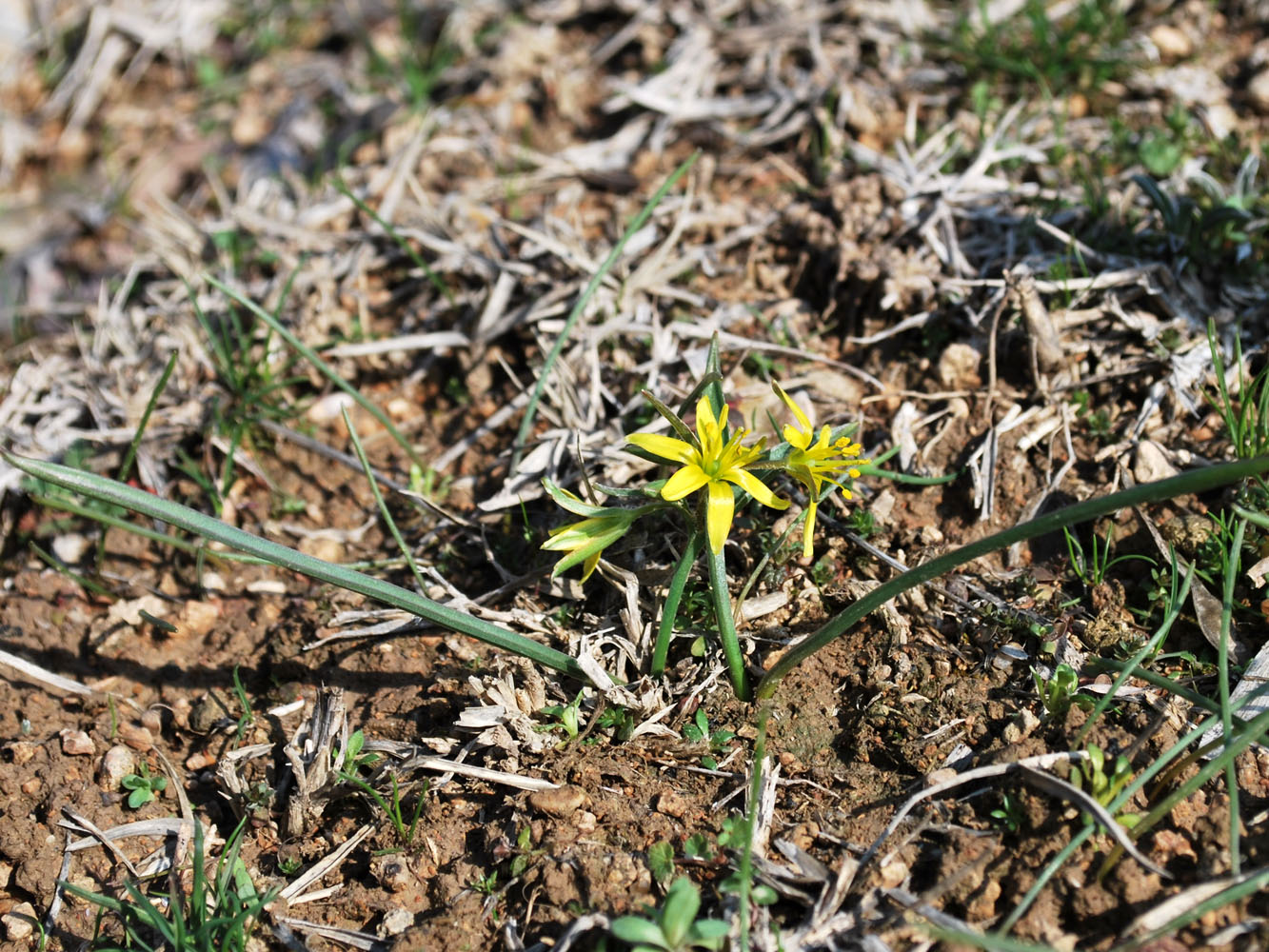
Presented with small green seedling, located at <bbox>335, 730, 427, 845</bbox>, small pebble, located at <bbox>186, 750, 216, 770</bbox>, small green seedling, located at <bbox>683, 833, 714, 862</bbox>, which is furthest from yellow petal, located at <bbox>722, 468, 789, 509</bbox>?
small pebble, located at <bbox>186, 750, 216, 770</bbox>

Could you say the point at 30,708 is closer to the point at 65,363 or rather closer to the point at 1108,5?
the point at 65,363

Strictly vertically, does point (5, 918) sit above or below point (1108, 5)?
below

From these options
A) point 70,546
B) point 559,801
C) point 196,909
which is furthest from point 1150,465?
point 70,546

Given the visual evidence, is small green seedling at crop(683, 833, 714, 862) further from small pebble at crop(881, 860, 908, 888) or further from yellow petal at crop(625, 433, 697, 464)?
yellow petal at crop(625, 433, 697, 464)

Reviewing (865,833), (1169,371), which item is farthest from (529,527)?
(1169,371)

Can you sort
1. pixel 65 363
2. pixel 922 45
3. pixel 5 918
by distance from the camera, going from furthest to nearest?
pixel 922 45, pixel 65 363, pixel 5 918

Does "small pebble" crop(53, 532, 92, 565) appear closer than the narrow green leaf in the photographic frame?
No

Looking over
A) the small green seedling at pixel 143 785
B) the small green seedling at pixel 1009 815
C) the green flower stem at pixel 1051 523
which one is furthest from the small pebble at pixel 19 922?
the small green seedling at pixel 1009 815
